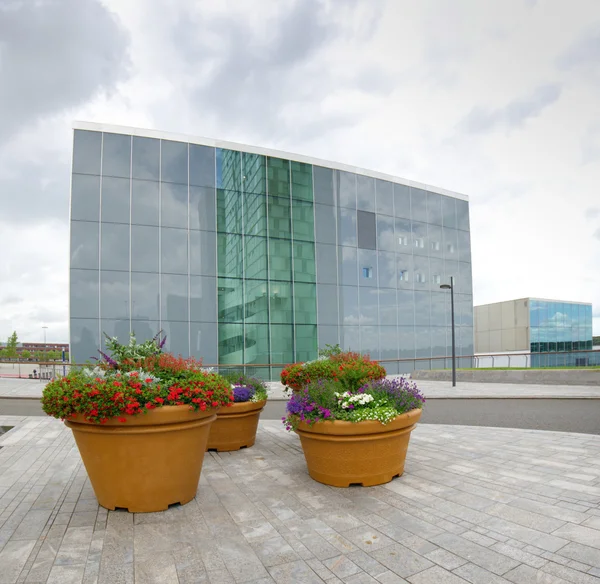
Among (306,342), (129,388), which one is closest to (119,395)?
(129,388)

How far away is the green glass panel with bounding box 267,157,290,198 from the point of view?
21.9 metres

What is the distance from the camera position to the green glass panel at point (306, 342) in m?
22.0

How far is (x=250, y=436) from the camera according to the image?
21.7 feet

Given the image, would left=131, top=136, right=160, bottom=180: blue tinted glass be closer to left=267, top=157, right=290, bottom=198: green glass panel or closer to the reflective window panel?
the reflective window panel

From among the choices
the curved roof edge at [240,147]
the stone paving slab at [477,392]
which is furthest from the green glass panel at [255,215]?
the stone paving slab at [477,392]

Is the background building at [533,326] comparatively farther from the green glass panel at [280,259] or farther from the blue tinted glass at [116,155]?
the blue tinted glass at [116,155]

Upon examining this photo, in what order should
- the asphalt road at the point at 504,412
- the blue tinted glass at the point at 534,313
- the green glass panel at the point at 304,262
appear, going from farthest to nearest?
1. the blue tinted glass at the point at 534,313
2. the green glass panel at the point at 304,262
3. the asphalt road at the point at 504,412

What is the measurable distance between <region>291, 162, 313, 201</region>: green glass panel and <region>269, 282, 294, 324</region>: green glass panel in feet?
14.8

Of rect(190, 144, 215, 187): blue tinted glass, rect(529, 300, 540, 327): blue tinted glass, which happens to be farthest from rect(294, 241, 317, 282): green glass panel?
rect(529, 300, 540, 327): blue tinted glass

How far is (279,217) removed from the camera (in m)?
22.0

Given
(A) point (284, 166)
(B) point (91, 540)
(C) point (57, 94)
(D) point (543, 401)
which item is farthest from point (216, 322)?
(B) point (91, 540)

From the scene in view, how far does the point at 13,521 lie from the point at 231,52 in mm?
12852

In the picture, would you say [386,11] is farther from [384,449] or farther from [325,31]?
[384,449]

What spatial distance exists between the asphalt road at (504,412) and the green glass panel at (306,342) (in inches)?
306
